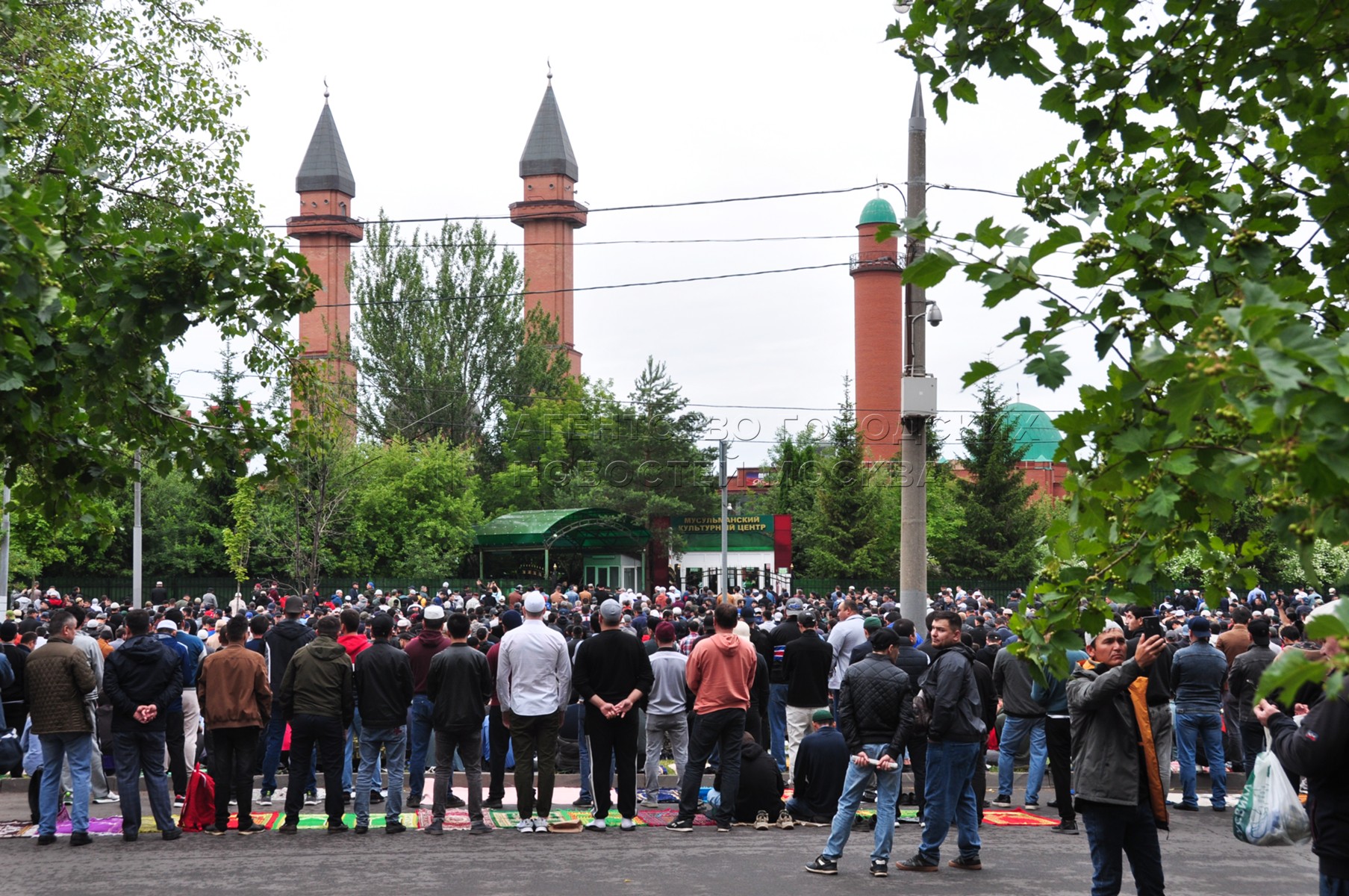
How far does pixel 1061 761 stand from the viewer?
11.1 meters

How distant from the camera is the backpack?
10789 mm

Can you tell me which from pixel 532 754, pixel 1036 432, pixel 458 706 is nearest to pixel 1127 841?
pixel 532 754

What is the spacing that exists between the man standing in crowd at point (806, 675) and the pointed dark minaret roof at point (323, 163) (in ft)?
208

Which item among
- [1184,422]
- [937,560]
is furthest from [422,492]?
[1184,422]

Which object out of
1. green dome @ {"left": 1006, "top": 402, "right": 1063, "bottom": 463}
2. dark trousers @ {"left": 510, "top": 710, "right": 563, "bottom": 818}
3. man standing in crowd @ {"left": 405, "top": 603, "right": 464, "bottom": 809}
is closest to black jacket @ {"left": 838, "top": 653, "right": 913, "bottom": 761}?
dark trousers @ {"left": 510, "top": 710, "right": 563, "bottom": 818}

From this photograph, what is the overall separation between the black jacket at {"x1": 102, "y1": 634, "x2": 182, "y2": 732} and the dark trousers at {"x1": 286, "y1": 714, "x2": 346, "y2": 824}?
1.15 meters

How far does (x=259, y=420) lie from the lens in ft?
24.7

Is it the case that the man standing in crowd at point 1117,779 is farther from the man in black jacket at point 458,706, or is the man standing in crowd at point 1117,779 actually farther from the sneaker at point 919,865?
the man in black jacket at point 458,706

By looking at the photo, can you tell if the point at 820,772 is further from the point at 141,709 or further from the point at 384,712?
the point at 141,709

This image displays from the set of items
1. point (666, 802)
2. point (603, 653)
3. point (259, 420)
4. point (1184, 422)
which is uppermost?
point (259, 420)

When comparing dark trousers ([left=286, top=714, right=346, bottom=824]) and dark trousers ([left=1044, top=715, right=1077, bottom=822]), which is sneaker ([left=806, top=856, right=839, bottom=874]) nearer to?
dark trousers ([left=1044, top=715, right=1077, bottom=822])

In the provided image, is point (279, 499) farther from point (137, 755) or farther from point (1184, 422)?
point (1184, 422)

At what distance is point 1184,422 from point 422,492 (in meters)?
44.0

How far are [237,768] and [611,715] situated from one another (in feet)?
11.0
